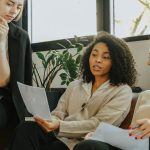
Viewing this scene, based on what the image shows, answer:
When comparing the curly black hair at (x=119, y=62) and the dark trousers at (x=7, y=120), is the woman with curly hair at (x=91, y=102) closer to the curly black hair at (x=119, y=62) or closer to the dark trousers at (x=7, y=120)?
the curly black hair at (x=119, y=62)

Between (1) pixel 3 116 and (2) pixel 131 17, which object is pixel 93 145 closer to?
(1) pixel 3 116

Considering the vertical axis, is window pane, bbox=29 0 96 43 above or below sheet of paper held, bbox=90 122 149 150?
above

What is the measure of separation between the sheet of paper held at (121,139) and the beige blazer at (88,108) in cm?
34

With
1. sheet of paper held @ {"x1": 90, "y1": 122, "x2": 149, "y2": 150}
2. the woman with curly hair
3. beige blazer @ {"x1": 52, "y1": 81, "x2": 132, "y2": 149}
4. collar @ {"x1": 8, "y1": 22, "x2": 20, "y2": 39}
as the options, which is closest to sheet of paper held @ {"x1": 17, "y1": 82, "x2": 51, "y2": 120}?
the woman with curly hair

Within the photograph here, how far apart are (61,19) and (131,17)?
102cm

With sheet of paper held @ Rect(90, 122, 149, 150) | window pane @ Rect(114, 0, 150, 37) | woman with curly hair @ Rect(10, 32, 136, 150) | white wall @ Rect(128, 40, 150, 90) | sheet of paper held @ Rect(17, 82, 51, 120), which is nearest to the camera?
sheet of paper held @ Rect(90, 122, 149, 150)

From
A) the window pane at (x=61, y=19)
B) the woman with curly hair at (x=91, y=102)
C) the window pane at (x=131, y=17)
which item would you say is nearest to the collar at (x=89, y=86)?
the woman with curly hair at (x=91, y=102)

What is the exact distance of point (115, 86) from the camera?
6.24 feet

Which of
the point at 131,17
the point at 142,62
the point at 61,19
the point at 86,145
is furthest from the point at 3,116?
the point at 61,19

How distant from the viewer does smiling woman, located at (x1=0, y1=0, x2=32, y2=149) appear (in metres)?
1.78

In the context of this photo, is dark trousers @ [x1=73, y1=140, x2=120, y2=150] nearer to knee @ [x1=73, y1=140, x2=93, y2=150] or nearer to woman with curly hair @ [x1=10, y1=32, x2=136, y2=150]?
knee @ [x1=73, y1=140, x2=93, y2=150]

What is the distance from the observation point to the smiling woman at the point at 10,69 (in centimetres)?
178

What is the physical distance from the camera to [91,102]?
189 centimetres

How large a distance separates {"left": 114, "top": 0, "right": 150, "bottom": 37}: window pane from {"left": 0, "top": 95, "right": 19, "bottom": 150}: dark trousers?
4.21ft
